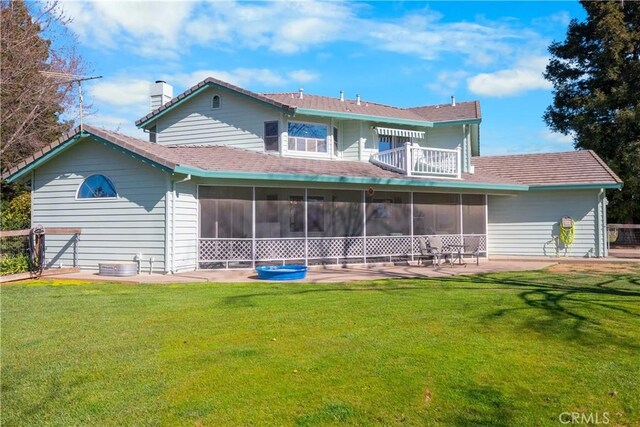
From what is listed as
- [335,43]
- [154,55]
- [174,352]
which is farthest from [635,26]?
[174,352]

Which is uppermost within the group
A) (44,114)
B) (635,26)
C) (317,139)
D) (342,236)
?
(635,26)

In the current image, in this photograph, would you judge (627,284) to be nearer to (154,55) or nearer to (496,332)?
(496,332)

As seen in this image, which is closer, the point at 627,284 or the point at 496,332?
the point at 496,332

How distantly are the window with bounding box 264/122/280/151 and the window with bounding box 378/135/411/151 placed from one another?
419 centimetres

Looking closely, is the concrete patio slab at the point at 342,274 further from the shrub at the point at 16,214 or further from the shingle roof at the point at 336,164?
the shrub at the point at 16,214

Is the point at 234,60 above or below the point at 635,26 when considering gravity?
below

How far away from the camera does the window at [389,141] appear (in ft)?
61.2

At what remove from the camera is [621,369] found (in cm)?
466

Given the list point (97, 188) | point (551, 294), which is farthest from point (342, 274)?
point (97, 188)

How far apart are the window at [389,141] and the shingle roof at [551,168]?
4.14 meters

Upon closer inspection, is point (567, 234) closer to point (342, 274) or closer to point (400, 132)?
point (400, 132)

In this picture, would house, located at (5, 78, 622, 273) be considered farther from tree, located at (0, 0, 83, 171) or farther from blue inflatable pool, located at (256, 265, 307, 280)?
tree, located at (0, 0, 83, 171)

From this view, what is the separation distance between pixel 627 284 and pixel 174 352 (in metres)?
9.77

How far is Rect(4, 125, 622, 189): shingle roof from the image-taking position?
12554 millimetres
